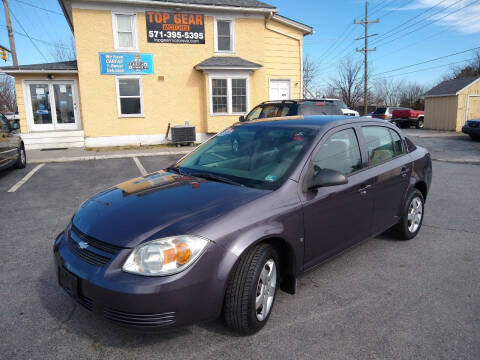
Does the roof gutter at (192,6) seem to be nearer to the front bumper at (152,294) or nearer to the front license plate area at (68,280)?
the front license plate area at (68,280)

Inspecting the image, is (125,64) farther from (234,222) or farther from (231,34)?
(234,222)

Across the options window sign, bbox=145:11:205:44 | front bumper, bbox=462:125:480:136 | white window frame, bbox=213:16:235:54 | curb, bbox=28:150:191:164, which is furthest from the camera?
front bumper, bbox=462:125:480:136

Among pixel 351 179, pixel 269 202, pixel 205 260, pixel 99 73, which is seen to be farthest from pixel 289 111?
pixel 99 73

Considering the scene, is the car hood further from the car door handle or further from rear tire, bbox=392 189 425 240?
rear tire, bbox=392 189 425 240

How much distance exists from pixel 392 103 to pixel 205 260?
71898 millimetres

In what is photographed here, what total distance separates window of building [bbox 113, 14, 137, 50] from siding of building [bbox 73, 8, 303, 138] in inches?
7.8

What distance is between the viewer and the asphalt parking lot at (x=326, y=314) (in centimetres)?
246

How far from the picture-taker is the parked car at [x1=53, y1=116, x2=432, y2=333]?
2.24 meters

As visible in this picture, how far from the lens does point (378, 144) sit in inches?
159

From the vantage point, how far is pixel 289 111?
936cm

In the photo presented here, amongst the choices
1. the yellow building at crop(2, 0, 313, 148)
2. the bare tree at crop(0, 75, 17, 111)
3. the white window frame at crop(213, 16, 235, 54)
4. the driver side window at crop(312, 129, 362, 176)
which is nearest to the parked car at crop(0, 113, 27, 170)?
the yellow building at crop(2, 0, 313, 148)

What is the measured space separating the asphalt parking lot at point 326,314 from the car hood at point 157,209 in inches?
24.6

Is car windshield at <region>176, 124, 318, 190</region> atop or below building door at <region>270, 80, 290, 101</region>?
below

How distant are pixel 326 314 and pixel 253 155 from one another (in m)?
1.55
